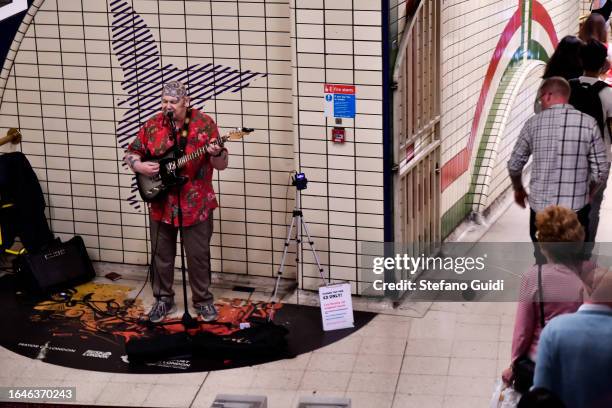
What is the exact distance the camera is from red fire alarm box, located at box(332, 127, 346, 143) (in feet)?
24.6

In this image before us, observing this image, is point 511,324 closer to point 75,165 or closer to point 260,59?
Answer: point 260,59

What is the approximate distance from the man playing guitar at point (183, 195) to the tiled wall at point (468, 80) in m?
2.15

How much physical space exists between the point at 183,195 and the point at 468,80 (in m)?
3.02

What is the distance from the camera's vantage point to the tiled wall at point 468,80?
28.4ft

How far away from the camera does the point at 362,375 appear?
266 inches

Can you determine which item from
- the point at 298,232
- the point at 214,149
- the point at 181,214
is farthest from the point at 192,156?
the point at 298,232

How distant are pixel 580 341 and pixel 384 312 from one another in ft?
11.5

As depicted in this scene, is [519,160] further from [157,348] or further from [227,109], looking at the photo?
[157,348]

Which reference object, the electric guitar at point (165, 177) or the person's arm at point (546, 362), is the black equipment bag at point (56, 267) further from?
the person's arm at point (546, 362)

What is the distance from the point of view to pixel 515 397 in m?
5.02

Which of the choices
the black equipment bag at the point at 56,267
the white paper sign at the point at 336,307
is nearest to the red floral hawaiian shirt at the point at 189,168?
the white paper sign at the point at 336,307

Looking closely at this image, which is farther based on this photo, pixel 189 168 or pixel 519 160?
pixel 189 168

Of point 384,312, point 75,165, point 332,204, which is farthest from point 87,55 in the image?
point 384,312

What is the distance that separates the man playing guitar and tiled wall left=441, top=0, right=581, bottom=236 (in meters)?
2.15
